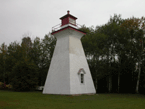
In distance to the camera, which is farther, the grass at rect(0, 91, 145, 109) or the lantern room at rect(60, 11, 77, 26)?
the lantern room at rect(60, 11, 77, 26)

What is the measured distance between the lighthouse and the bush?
255 inches

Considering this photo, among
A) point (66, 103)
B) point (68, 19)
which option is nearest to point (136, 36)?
point (68, 19)

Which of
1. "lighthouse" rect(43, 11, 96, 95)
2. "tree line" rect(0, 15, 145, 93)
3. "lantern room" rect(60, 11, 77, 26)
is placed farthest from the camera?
"tree line" rect(0, 15, 145, 93)

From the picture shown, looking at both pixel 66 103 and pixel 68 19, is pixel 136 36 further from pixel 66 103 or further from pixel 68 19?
pixel 66 103

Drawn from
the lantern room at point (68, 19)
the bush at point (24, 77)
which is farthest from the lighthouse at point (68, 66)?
the bush at point (24, 77)

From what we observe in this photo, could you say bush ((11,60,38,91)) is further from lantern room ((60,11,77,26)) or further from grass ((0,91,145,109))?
grass ((0,91,145,109))

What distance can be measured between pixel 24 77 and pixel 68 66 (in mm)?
10469

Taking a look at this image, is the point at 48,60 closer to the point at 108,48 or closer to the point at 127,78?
the point at 108,48

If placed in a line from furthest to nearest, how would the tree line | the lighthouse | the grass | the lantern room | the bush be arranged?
the bush < the tree line < the lantern room < the lighthouse < the grass

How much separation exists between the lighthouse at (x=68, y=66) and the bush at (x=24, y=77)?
255 inches

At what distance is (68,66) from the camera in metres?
16.7

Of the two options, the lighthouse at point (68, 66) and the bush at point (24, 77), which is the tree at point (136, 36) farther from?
the bush at point (24, 77)

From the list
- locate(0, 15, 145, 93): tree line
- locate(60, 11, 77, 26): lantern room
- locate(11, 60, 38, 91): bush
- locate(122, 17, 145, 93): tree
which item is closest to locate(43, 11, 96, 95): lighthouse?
locate(60, 11, 77, 26): lantern room

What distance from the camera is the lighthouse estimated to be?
16.4 m
